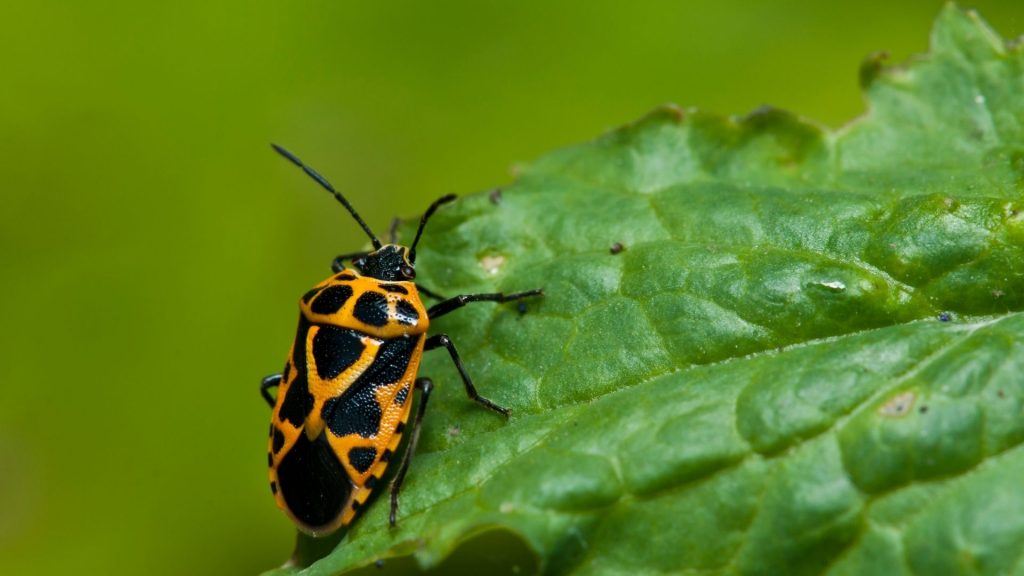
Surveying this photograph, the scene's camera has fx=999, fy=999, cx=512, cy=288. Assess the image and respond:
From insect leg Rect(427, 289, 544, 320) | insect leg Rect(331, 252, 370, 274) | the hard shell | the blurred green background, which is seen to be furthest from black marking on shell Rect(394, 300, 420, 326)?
the blurred green background

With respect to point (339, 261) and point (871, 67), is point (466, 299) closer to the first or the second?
point (339, 261)

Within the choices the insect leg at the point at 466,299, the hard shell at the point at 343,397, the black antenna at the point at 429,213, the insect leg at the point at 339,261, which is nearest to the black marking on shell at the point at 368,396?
the hard shell at the point at 343,397

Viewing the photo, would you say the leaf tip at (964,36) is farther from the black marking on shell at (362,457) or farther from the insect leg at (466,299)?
the black marking on shell at (362,457)

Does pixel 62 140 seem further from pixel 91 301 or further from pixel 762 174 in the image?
pixel 762 174

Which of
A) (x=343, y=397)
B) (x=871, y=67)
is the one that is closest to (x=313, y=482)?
(x=343, y=397)

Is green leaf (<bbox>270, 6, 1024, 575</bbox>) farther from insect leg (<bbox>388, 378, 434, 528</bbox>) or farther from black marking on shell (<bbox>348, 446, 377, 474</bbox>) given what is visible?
black marking on shell (<bbox>348, 446, 377, 474</bbox>)

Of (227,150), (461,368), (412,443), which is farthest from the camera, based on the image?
(227,150)
